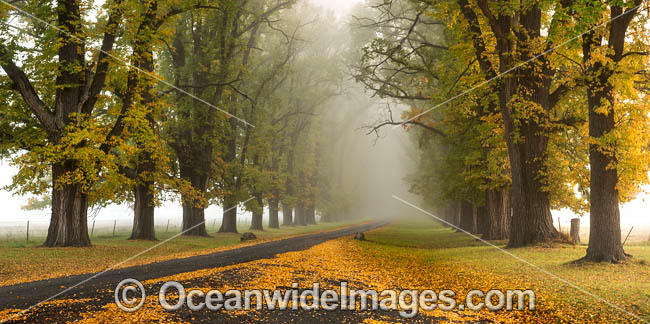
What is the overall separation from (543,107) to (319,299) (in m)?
13.7

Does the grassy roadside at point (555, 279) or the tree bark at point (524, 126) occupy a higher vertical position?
the tree bark at point (524, 126)

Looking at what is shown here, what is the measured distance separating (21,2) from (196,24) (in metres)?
12.2

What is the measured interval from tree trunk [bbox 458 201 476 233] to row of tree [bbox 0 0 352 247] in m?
16.3

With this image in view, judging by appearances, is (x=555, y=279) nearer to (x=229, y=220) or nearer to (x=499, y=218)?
(x=499, y=218)

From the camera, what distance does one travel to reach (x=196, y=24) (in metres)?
29.7

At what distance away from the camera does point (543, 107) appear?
56.1ft

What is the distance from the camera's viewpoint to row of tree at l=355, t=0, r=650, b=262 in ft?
38.7

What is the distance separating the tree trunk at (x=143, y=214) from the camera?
2391cm

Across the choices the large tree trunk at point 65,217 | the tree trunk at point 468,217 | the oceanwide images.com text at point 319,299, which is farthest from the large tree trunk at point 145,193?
the tree trunk at point 468,217

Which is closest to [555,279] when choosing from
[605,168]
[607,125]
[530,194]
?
[605,168]

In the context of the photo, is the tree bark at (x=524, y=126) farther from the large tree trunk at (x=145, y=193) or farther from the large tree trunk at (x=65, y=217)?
the large tree trunk at (x=65, y=217)

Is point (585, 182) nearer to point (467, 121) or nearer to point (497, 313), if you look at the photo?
point (467, 121)

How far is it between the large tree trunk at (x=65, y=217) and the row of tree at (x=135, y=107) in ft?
0.15

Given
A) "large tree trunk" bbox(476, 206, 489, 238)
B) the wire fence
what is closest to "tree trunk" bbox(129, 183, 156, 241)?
the wire fence
